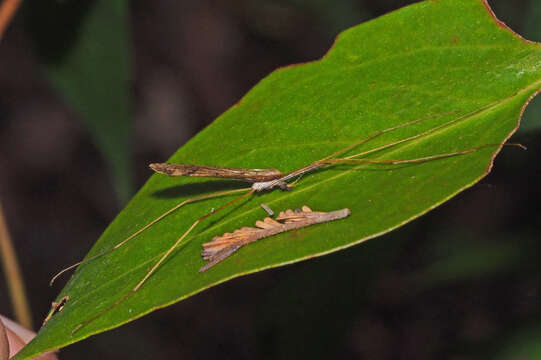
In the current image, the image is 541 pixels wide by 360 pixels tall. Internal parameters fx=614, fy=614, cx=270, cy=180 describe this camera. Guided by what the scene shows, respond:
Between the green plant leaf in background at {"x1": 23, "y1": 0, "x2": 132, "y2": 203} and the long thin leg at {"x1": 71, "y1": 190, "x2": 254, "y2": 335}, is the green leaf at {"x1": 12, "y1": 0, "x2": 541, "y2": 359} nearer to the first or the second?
the long thin leg at {"x1": 71, "y1": 190, "x2": 254, "y2": 335}

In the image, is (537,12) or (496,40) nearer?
(496,40)

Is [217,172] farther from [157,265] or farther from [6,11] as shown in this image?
[6,11]

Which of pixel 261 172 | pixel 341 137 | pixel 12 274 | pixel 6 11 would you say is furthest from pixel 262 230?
pixel 6 11

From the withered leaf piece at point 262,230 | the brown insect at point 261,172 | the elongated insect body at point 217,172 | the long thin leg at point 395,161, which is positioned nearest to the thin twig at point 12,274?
the brown insect at point 261,172

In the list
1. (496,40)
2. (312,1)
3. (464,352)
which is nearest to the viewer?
(496,40)

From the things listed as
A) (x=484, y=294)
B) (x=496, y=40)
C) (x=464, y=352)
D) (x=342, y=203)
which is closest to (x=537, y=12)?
(x=496, y=40)

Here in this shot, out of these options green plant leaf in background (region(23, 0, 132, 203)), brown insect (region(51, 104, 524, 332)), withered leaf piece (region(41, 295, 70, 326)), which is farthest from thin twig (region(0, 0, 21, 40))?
withered leaf piece (region(41, 295, 70, 326))

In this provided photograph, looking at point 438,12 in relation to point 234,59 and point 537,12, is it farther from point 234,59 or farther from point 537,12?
point 234,59
